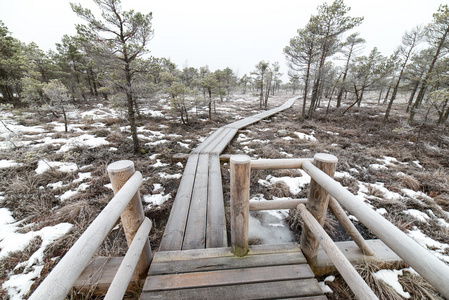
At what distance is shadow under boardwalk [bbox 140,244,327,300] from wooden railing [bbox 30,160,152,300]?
341 millimetres

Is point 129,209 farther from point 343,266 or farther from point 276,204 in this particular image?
point 343,266

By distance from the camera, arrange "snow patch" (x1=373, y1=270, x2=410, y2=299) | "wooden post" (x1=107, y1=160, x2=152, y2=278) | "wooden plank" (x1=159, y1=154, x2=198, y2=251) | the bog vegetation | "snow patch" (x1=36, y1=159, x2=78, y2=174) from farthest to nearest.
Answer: "snow patch" (x1=36, y1=159, x2=78, y2=174)
the bog vegetation
"wooden plank" (x1=159, y1=154, x2=198, y2=251)
"snow patch" (x1=373, y1=270, x2=410, y2=299)
"wooden post" (x1=107, y1=160, x2=152, y2=278)

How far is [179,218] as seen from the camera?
2.78 m

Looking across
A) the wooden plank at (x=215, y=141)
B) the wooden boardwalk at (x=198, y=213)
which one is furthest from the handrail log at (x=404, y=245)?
the wooden plank at (x=215, y=141)

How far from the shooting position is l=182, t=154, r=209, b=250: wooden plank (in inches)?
93.4

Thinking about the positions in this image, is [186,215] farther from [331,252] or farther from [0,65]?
[0,65]

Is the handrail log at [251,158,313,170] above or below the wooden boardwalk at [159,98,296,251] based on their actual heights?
above

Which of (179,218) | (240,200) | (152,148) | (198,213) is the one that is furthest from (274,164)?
(152,148)

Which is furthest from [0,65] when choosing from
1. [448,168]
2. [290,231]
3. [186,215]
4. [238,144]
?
[448,168]

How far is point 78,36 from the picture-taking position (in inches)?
189

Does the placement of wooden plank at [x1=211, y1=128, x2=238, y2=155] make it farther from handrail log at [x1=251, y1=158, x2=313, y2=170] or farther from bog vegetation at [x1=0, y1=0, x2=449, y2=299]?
handrail log at [x1=251, y1=158, x2=313, y2=170]

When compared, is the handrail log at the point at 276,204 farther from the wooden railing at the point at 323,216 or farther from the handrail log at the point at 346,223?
the handrail log at the point at 346,223

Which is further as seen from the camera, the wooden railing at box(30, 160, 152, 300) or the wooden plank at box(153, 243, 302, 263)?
the wooden plank at box(153, 243, 302, 263)

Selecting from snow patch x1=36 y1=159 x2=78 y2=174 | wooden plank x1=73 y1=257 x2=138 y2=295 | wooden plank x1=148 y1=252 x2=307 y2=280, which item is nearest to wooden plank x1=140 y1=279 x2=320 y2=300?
wooden plank x1=148 y1=252 x2=307 y2=280
